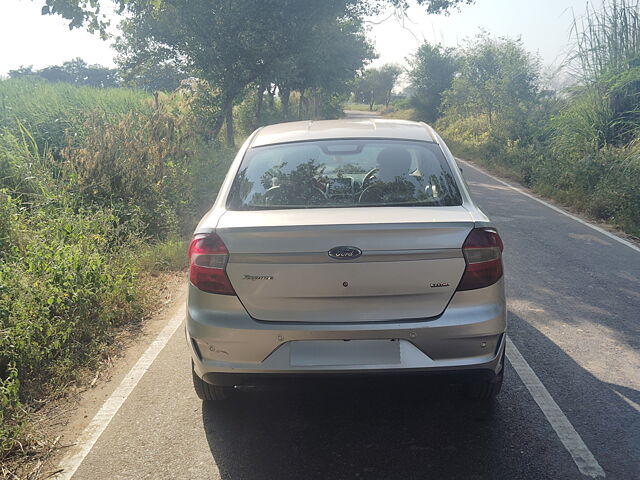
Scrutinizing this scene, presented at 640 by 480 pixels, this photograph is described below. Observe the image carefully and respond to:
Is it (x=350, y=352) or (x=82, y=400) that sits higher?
(x=350, y=352)

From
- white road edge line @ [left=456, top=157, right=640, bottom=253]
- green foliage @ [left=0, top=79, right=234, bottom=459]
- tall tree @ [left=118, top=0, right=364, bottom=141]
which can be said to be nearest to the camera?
green foliage @ [left=0, top=79, right=234, bottom=459]

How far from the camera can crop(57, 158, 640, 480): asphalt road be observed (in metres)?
3.09

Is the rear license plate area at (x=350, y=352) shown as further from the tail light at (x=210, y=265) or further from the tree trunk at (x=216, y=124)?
the tree trunk at (x=216, y=124)

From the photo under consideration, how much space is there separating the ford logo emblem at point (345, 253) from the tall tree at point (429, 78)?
45.1m

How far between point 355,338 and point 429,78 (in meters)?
48.0

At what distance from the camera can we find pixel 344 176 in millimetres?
3865

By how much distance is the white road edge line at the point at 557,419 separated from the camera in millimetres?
3062

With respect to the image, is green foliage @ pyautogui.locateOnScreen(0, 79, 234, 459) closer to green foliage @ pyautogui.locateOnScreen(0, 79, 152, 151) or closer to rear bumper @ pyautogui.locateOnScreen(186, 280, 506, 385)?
green foliage @ pyautogui.locateOnScreen(0, 79, 152, 151)

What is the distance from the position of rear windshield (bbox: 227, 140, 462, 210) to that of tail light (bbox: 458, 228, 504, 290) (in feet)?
1.20

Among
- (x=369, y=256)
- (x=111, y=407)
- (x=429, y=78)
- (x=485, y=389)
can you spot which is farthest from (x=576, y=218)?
(x=429, y=78)

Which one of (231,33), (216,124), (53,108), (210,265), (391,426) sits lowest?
(216,124)

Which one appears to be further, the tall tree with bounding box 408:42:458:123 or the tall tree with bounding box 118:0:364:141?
the tall tree with bounding box 408:42:458:123

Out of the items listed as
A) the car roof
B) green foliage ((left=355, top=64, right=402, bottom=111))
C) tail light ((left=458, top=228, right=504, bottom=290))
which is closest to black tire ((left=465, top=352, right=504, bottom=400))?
tail light ((left=458, top=228, right=504, bottom=290))

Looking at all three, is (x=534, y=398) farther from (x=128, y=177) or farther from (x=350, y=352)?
(x=128, y=177)
